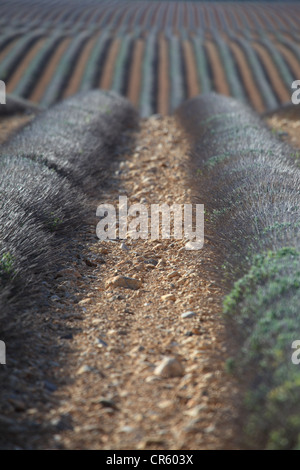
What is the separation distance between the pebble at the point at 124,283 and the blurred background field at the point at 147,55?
10.3 meters

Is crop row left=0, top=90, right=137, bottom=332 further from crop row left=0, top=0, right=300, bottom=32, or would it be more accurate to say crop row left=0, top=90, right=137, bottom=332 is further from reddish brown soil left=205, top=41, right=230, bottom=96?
crop row left=0, top=0, right=300, bottom=32

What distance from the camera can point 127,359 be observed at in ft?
7.60

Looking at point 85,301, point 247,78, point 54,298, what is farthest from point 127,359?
point 247,78

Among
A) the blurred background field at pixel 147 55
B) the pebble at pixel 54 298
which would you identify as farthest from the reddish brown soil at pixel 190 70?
the pebble at pixel 54 298

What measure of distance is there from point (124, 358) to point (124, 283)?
814 millimetres

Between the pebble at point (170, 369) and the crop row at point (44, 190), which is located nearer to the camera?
the pebble at point (170, 369)

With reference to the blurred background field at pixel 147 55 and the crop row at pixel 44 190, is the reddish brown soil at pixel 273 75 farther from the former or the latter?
the crop row at pixel 44 190

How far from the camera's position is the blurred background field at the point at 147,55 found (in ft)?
51.3

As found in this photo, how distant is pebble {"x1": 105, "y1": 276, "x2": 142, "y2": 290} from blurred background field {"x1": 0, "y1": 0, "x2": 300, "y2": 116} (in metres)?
10.3

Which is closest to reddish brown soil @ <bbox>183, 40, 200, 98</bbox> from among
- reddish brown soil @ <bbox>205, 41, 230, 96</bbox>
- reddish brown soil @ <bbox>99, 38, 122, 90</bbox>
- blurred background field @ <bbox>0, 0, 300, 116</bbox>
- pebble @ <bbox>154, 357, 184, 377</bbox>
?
blurred background field @ <bbox>0, 0, 300, 116</bbox>

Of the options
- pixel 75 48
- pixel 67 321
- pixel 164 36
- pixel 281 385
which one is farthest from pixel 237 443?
pixel 164 36

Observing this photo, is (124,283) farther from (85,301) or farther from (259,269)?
(259,269)

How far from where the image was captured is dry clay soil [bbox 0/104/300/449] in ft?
6.00
